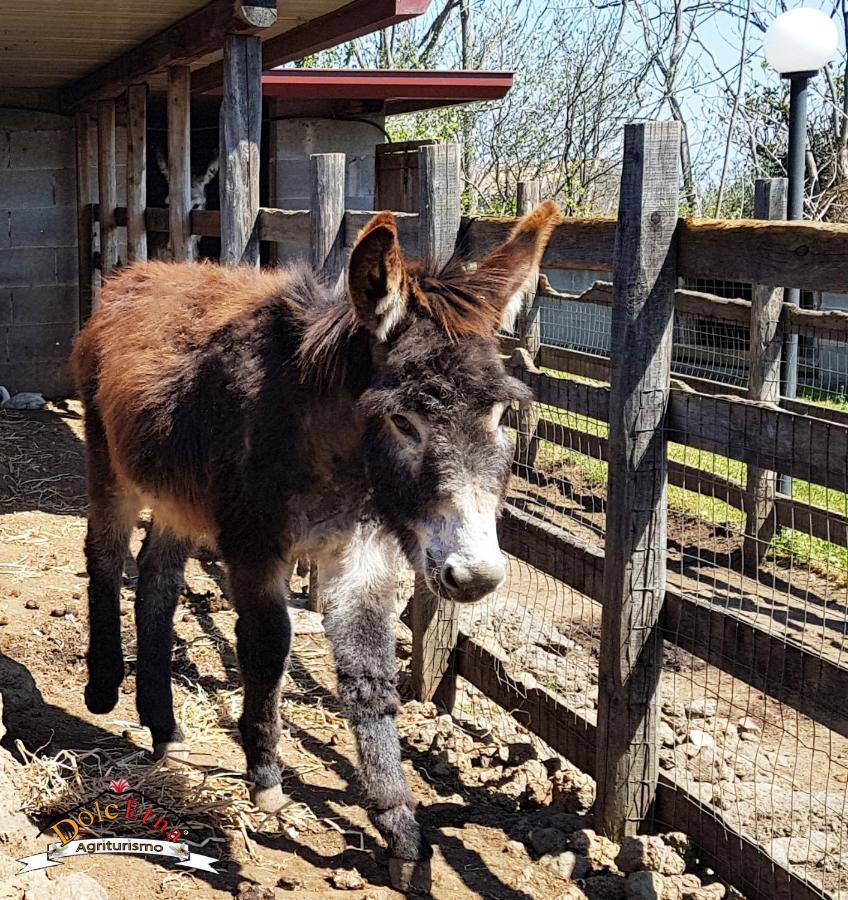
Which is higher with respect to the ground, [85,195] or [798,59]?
[798,59]

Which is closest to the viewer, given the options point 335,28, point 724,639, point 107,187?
point 724,639

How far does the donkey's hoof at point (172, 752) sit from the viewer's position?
4352mm

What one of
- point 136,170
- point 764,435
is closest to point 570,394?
point 764,435

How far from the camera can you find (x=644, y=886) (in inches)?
134

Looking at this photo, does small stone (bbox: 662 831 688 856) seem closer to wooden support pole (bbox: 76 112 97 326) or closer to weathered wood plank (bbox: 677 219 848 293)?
weathered wood plank (bbox: 677 219 848 293)

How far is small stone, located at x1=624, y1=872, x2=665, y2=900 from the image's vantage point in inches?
133

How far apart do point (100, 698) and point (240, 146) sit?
11.3 feet

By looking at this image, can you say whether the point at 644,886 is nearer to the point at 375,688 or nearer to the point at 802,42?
the point at 375,688

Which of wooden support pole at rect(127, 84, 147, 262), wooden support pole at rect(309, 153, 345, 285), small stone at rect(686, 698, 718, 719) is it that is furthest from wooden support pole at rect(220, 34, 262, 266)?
small stone at rect(686, 698, 718, 719)

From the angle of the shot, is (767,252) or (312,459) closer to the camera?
(767,252)

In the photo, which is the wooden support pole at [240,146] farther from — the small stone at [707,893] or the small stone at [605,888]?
the small stone at [707,893]

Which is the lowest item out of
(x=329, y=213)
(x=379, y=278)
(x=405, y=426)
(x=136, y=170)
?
(x=405, y=426)

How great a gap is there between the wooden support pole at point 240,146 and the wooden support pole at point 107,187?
4.03 meters

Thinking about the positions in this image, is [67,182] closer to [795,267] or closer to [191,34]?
[191,34]
